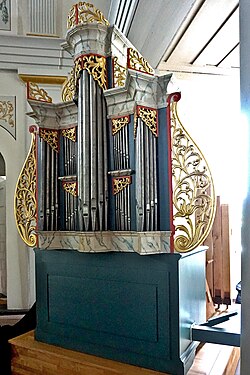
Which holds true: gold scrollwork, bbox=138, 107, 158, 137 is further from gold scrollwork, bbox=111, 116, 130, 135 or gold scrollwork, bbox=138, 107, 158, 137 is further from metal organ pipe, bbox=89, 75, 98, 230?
metal organ pipe, bbox=89, 75, 98, 230

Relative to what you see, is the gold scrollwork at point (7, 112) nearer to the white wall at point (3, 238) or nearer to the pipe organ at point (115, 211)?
the white wall at point (3, 238)

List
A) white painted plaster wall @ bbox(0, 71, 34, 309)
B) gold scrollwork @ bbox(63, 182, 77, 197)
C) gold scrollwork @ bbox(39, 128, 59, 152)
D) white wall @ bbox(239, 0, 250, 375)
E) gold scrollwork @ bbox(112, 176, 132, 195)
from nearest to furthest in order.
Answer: white wall @ bbox(239, 0, 250, 375)
gold scrollwork @ bbox(112, 176, 132, 195)
gold scrollwork @ bbox(63, 182, 77, 197)
gold scrollwork @ bbox(39, 128, 59, 152)
white painted plaster wall @ bbox(0, 71, 34, 309)

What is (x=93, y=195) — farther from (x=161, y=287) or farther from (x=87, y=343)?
(x=87, y=343)

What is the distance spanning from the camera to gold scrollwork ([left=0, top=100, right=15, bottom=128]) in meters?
4.34

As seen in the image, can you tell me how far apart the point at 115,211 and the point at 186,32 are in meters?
1.28

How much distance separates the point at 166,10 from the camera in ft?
8.26

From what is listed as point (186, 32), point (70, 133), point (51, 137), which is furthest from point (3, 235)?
point (186, 32)

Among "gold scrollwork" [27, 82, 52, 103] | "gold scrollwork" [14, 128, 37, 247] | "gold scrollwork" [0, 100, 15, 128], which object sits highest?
"gold scrollwork" [0, 100, 15, 128]

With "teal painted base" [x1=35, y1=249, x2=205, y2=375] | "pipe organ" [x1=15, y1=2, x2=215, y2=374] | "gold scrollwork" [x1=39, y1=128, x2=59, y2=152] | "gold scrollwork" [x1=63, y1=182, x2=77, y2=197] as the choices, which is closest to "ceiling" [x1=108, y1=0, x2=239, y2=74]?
"pipe organ" [x1=15, y1=2, x2=215, y2=374]

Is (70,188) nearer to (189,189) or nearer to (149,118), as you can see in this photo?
(149,118)

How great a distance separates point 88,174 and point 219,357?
142cm

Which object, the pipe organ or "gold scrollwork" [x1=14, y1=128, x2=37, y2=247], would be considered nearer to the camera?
the pipe organ

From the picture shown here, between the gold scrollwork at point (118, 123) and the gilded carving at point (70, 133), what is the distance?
1.17 feet

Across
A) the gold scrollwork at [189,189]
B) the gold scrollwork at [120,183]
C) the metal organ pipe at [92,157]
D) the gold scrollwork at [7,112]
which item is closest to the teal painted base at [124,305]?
the gold scrollwork at [189,189]
